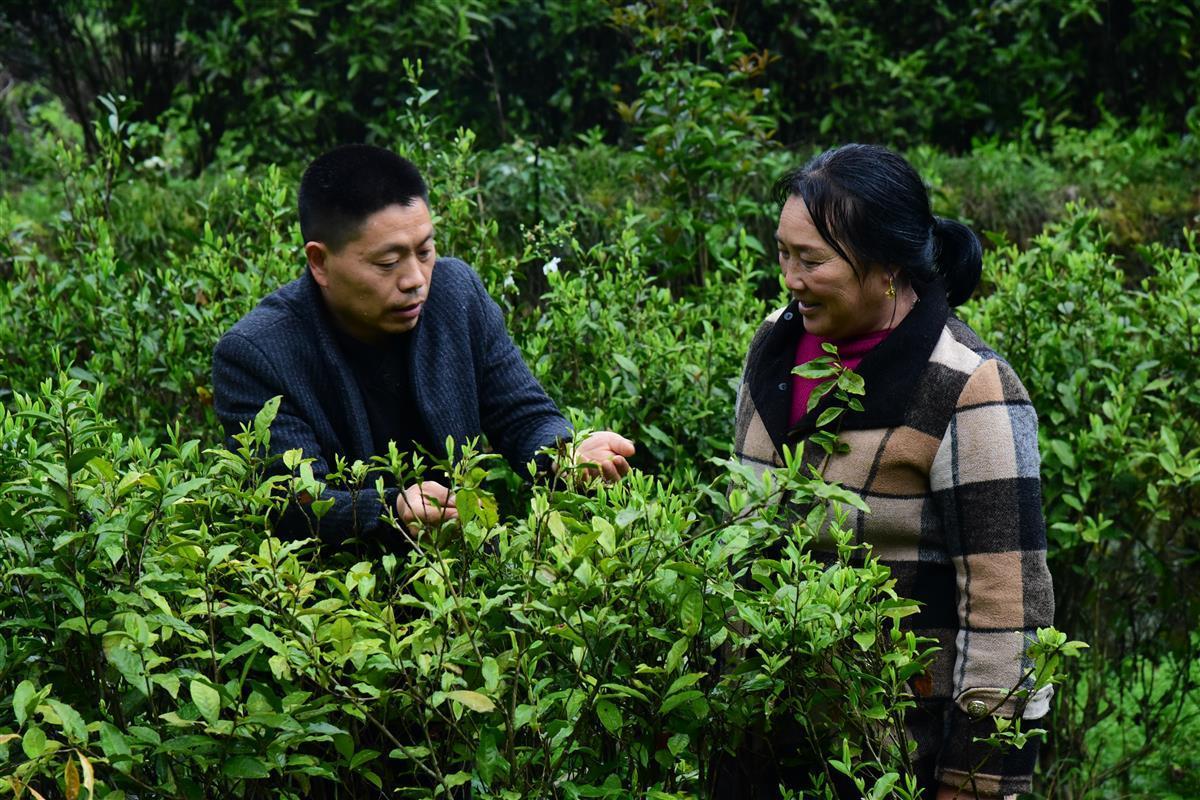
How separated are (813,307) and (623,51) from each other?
515cm

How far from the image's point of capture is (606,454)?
2783mm

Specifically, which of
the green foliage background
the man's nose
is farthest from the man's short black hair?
the green foliage background

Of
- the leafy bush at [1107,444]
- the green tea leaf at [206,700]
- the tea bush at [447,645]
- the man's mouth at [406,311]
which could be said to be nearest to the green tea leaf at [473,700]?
the tea bush at [447,645]

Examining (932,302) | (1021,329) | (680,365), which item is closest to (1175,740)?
(1021,329)

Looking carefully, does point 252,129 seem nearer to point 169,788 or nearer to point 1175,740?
point 1175,740

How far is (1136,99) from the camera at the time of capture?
7.73 m

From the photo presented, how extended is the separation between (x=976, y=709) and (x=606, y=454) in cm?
87

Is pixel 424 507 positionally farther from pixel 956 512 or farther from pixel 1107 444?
pixel 1107 444

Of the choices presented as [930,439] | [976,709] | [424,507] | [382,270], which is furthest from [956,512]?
[382,270]

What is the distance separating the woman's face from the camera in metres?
2.61

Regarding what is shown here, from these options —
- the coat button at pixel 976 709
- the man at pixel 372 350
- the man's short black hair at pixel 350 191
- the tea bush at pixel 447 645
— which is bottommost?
the coat button at pixel 976 709

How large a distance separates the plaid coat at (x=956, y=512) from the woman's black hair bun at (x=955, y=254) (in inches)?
2.5

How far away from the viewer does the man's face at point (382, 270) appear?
3.01 m

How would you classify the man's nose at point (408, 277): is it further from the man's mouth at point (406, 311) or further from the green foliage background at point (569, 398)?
the green foliage background at point (569, 398)
